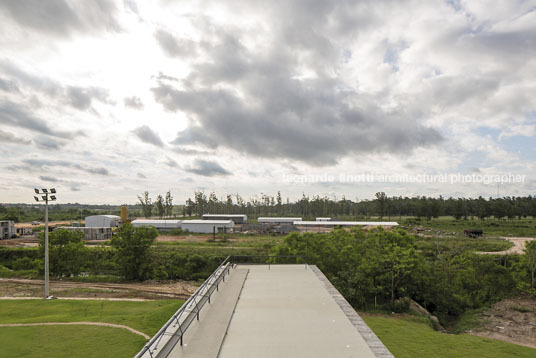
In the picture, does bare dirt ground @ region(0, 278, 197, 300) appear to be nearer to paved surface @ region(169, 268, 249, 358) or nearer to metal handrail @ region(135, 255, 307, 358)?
metal handrail @ region(135, 255, 307, 358)

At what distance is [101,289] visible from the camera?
3011cm

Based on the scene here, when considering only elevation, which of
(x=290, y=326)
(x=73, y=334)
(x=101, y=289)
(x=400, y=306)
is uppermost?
(x=290, y=326)

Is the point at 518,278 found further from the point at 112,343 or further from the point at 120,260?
the point at 120,260

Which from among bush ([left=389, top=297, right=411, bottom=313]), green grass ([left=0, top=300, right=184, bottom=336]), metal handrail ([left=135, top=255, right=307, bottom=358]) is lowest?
bush ([left=389, top=297, right=411, bottom=313])

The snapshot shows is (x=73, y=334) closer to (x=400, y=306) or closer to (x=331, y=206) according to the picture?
(x=400, y=306)

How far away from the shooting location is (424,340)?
16078 millimetres

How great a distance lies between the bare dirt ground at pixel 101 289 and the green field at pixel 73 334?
5.51 meters

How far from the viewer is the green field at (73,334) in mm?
13539

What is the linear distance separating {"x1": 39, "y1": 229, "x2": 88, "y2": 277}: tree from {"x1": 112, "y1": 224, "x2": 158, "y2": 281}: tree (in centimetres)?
457

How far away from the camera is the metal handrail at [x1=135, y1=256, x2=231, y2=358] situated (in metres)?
7.20

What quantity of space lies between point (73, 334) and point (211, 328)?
34.5ft

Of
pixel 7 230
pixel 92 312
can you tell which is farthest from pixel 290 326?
pixel 7 230

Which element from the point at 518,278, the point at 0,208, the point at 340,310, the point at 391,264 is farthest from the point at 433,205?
the point at 0,208

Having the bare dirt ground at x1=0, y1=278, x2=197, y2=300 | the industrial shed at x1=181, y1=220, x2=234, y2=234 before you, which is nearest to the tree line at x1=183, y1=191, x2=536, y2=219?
the industrial shed at x1=181, y1=220, x2=234, y2=234
